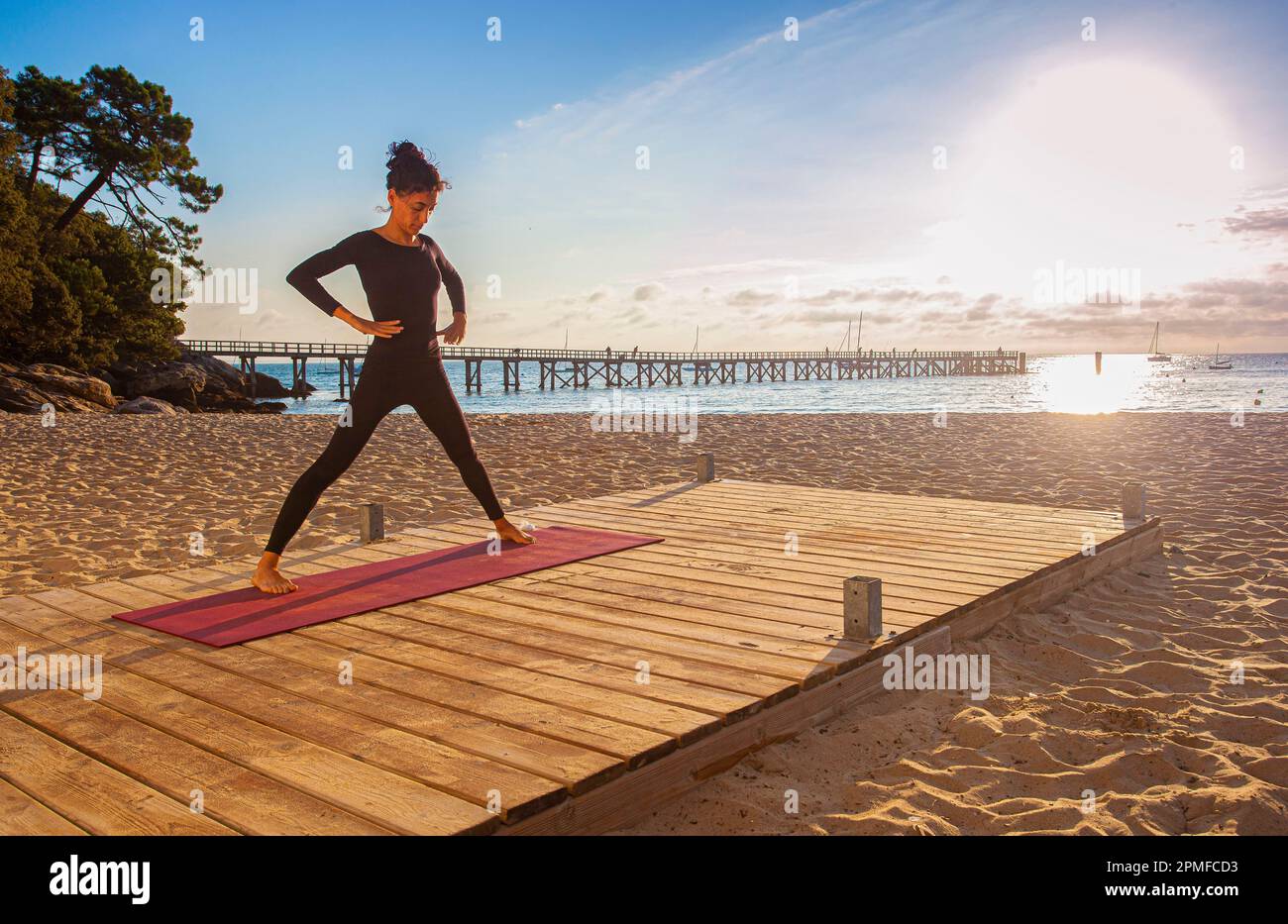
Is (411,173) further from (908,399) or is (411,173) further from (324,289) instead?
(908,399)

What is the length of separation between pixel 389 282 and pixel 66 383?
24.1m

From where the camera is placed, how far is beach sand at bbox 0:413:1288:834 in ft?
8.21

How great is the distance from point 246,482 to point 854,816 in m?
8.18

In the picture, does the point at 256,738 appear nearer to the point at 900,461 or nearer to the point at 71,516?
the point at 71,516

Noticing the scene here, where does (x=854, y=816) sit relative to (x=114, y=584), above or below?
below

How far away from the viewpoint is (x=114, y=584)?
4.00 meters

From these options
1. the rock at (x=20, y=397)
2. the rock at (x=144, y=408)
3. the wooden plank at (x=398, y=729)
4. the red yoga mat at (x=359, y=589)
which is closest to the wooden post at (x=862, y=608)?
the wooden plank at (x=398, y=729)

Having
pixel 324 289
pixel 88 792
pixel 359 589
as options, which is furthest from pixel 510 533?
pixel 88 792

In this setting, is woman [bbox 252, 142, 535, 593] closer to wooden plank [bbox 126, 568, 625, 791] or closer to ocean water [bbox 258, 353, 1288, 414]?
wooden plank [bbox 126, 568, 625, 791]

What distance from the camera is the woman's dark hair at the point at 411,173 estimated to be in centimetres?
381

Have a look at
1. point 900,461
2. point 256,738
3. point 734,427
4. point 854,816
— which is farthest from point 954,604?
point 734,427

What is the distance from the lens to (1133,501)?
5496 mm

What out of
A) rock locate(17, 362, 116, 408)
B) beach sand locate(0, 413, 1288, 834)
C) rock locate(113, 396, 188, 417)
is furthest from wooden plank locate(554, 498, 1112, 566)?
rock locate(17, 362, 116, 408)

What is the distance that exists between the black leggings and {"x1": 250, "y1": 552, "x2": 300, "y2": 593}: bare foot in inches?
1.8
